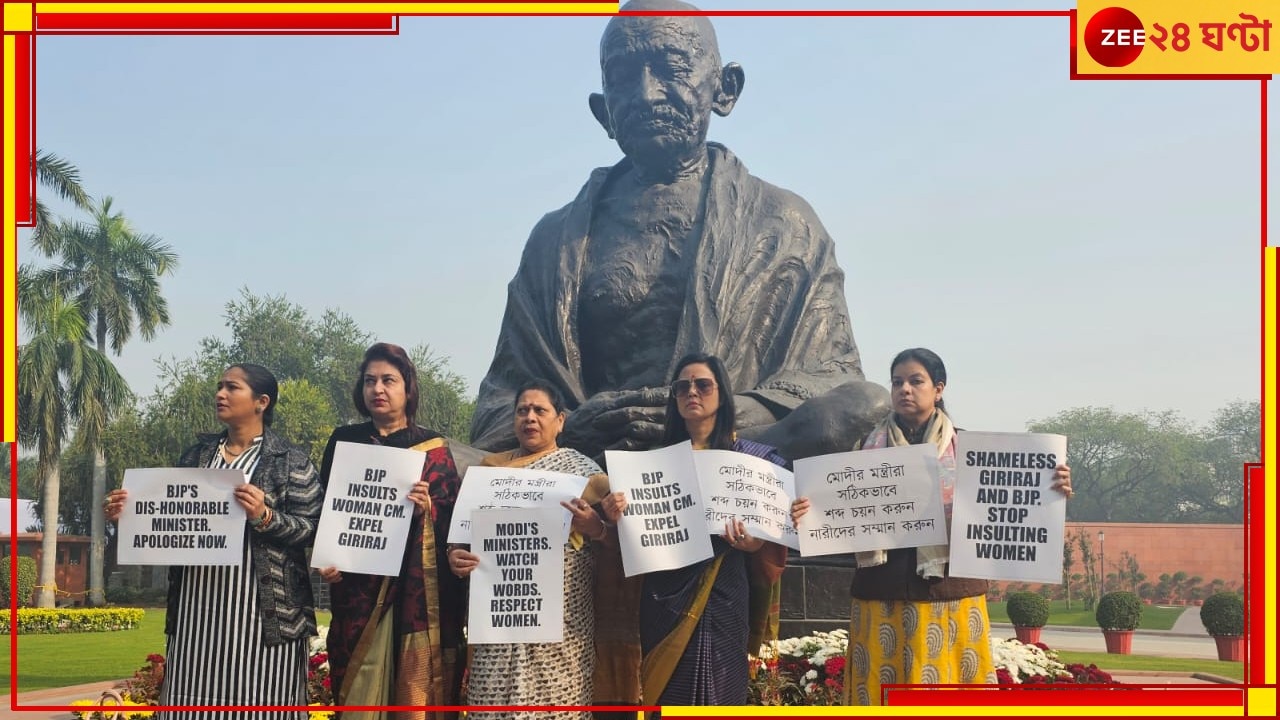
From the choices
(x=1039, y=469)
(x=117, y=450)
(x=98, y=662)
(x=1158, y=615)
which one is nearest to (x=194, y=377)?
(x=117, y=450)

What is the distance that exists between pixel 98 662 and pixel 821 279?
10033 mm

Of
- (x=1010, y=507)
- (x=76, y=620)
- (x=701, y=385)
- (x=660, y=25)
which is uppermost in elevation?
(x=660, y=25)

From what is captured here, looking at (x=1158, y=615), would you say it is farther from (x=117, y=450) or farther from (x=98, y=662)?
(x=117, y=450)

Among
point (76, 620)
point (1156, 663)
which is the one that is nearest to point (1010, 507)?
point (1156, 663)

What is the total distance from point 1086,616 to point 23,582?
18.6m

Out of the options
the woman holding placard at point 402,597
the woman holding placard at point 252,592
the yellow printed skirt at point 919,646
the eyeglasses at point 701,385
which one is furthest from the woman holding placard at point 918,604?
the woman holding placard at point 252,592

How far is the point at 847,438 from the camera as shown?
22.6ft

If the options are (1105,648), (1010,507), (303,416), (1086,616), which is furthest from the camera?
(303,416)

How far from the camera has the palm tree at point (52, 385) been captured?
22.5 m

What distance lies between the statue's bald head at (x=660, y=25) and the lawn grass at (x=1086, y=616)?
13.9m

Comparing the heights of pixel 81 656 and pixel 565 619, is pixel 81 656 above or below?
below

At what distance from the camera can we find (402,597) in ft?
16.0

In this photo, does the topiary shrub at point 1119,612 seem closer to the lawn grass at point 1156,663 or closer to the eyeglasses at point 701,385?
the lawn grass at point 1156,663

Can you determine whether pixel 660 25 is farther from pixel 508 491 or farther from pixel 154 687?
pixel 154 687
